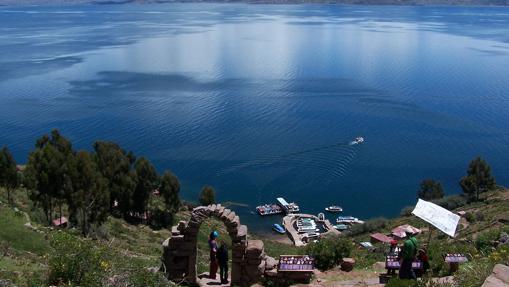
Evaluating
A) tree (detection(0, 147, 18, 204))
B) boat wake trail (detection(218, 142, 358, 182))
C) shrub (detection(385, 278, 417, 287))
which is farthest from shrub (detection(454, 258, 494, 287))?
boat wake trail (detection(218, 142, 358, 182))

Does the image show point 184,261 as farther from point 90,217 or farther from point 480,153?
point 480,153

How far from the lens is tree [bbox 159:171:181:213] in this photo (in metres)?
47.3

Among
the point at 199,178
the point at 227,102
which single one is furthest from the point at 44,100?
the point at 199,178

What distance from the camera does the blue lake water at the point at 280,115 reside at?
65.9 metres

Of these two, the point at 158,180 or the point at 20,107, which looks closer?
the point at 158,180

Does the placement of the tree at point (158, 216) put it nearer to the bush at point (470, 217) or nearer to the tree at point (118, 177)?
the tree at point (118, 177)

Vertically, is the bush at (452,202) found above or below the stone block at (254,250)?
below

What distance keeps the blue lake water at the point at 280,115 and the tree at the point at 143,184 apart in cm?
1551

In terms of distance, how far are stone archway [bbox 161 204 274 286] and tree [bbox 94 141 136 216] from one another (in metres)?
23.0

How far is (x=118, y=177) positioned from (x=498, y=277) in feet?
112

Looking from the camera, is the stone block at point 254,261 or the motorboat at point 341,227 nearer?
the stone block at point 254,261

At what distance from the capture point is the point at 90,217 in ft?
109

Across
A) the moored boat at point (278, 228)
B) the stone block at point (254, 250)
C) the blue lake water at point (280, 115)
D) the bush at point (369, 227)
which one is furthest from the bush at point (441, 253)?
the blue lake water at point (280, 115)

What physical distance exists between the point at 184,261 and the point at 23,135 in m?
65.5
